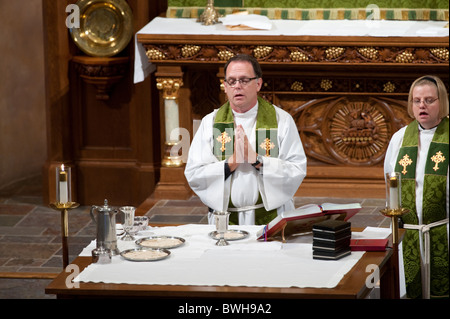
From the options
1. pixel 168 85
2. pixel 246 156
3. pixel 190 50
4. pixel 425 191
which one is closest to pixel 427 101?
pixel 425 191

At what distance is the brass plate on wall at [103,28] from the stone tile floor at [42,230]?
144 centimetres

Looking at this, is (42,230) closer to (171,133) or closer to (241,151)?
(171,133)

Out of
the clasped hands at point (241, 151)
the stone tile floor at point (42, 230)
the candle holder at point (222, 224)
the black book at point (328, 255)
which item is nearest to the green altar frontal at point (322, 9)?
the stone tile floor at point (42, 230)

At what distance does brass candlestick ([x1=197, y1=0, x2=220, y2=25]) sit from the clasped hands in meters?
3.09

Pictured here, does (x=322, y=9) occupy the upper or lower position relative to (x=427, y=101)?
upper

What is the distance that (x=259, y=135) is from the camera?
593 cm

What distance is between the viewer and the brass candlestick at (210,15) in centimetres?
847

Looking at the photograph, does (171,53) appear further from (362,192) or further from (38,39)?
(38,39)

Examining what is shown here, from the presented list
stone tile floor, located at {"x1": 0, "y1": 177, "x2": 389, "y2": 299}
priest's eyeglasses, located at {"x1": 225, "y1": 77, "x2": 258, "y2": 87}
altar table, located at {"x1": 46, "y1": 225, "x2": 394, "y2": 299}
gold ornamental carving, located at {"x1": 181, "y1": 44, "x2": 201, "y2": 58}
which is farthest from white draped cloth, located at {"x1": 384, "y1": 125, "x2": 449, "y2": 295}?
gold ornamental carving, located at {"x1": 181, "y1": 44, "x2": 201, "y2": 58}

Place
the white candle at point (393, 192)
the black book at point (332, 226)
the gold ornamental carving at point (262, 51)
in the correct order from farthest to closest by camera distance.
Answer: the gold ornamental carving at point (262, 51) → the white candle at point (393, 192) → the black book at point (332, 226)

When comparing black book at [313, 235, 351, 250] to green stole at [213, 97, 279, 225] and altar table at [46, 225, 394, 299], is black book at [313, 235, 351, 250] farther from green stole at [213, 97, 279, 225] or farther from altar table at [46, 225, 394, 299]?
green stole at [213, 97, 279, 225]

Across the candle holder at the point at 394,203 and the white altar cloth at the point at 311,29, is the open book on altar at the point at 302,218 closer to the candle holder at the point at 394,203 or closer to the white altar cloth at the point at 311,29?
the candle holder at the point at 394,203

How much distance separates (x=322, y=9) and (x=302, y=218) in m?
4.09
